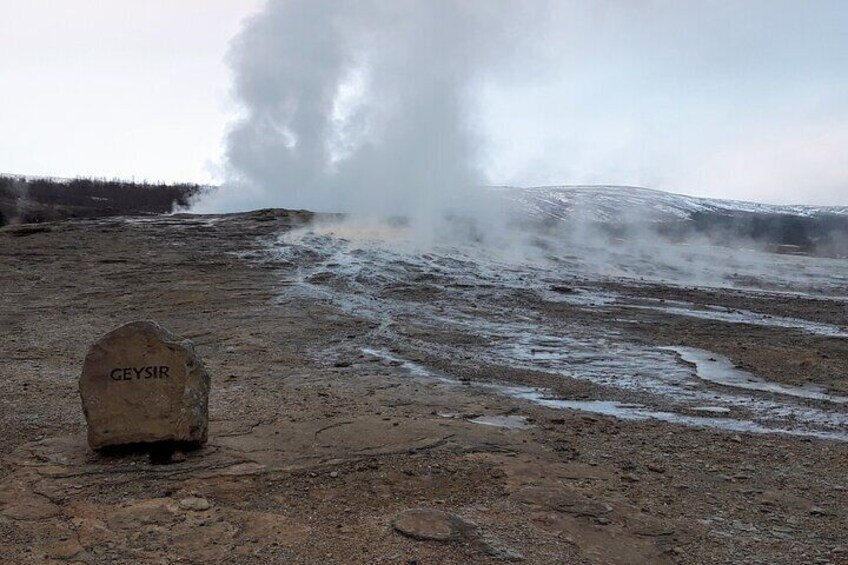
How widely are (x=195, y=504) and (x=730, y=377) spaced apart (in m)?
6.24

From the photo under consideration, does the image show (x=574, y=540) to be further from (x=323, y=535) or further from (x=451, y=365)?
(x=451, y=365)

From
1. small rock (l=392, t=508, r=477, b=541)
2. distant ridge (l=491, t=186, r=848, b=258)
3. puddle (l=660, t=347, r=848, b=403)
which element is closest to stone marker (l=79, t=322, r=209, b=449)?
small rock (l=392, t=508, r=477, b=541)

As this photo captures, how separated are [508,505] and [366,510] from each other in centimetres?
81

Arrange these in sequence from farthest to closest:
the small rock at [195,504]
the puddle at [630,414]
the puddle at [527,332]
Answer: the puddle at [527,332] → the puddle at [630,414] → the small rock at [195,504]

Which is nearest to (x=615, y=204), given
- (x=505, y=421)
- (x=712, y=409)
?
(x=712, y=409)

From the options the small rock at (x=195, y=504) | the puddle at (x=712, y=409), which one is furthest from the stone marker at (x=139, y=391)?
the puddle at (x=712, y=409)

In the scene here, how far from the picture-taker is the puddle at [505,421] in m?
5.73

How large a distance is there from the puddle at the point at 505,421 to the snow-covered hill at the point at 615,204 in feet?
127

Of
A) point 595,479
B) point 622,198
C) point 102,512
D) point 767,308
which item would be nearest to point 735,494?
point 595,479

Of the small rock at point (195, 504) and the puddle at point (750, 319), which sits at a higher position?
the puddle at point (750, 319)

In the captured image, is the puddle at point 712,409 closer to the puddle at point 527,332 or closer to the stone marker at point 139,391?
the puddle at point 527,332

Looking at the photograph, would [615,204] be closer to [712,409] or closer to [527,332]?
[527,332]

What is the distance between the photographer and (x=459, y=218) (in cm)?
2834

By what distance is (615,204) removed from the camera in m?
64.6
